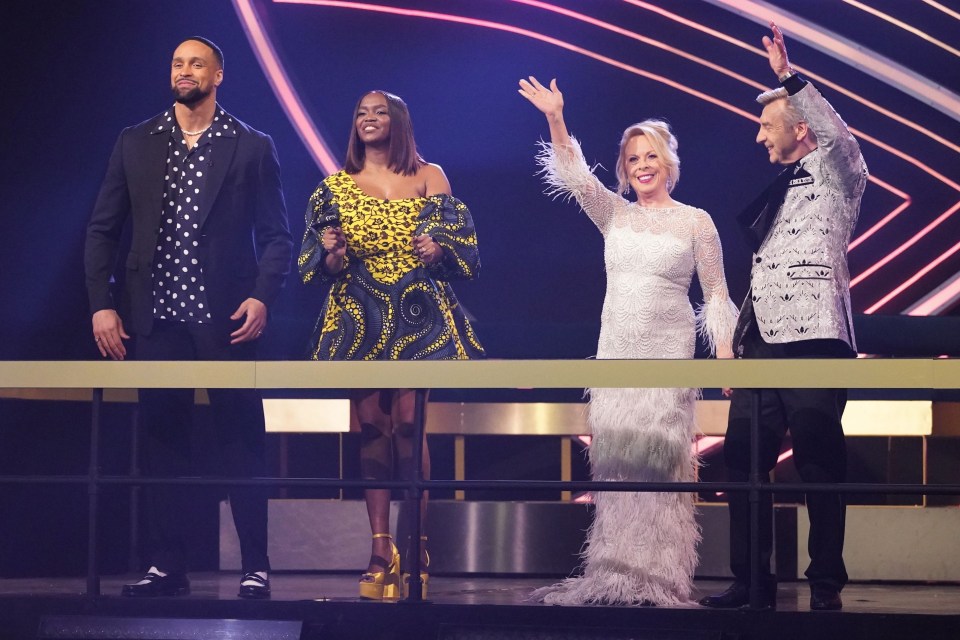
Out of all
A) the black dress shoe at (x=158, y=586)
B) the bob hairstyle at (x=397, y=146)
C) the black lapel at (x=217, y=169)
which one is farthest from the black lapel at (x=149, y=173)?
the black dress shoe at (x=158, y=586)

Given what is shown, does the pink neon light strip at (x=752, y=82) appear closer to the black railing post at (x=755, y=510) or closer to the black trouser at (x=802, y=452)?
the black trouser at (x=802, y=452)

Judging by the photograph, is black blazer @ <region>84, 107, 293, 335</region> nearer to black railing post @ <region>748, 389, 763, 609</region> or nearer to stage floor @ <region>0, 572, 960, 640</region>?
stage floor @ <region>0, 572, 960, 640</region>

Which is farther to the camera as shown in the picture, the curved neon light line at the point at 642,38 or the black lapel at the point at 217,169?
the curved neon light line at the point at 642,38

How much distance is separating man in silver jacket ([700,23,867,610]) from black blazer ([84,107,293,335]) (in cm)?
122

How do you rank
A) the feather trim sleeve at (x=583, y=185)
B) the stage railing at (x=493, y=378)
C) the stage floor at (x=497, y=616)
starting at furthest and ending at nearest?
the feather trim sleeve at (x=583, y=185) < the stage floor at (x=497, y=616) < the stage railing at (x=493, y=378)

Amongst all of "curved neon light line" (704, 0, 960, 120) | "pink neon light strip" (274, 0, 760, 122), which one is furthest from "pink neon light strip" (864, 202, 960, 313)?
"pink neon light strip" (274, 0, 760, 122)

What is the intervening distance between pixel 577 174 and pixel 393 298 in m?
0.65

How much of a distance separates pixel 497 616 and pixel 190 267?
1.18 m

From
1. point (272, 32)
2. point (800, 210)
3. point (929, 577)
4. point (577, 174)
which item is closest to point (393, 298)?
point (577, 174)

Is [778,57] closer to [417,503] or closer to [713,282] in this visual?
[713,282]

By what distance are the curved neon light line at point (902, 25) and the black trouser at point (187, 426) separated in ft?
10.3

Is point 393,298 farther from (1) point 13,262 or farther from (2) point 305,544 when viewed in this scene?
(1) point 13,262

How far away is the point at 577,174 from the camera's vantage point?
3648 millimetres

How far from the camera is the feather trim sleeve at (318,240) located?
338 centimetres
